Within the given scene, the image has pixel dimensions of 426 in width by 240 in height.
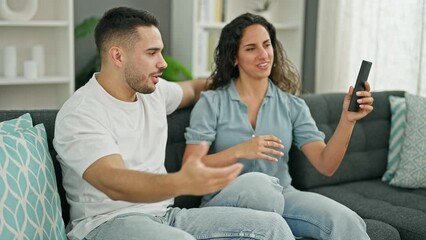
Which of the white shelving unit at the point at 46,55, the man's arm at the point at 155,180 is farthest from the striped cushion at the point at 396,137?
the white shelving unit at the point at 46,55

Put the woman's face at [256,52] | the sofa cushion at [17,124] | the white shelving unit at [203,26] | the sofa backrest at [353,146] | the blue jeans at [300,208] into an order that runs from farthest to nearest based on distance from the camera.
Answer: the white shelving unit at [203,26], the sofa backrest at [353,146], the woman's face at [256,52], the blue jeans at [300,208], the sofa cushion at [17,124]

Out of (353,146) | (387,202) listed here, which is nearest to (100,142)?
(387,202)

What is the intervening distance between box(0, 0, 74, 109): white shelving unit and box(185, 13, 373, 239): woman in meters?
1.38

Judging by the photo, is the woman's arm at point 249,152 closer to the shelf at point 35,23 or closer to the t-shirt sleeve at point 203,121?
the t-shirt sleeve at point 203,121

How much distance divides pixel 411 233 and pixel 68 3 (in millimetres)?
2238

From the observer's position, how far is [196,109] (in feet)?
8.45

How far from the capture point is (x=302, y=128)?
8.69 ft

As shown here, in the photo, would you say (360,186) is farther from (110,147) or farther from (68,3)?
(68,3)

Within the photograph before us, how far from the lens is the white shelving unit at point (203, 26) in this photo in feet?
13.8

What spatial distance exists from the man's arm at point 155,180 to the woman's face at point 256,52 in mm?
852

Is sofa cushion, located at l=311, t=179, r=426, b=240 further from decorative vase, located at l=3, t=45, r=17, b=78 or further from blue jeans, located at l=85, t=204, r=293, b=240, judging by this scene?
decorative vase, located at l=3, t=45, r=17, b=78

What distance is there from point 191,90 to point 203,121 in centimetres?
18

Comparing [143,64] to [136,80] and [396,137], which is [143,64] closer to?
[136,80]

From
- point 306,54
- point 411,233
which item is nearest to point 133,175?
point 411,233
